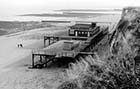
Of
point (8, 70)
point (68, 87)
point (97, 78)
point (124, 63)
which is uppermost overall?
point (124, 63)

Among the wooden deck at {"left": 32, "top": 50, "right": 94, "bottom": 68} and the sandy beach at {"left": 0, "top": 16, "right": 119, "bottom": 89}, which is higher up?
the wooden deck at {"left": 32, "top": 50, "right": 94, "bottom": 68}

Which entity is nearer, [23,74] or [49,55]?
[23,74]

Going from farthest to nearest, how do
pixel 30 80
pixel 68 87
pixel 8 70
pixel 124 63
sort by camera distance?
pixel 8 70, pixel 30 80, pixel 68 87, pixel 124 63

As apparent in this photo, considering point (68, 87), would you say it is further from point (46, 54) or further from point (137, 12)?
point (46, 54)

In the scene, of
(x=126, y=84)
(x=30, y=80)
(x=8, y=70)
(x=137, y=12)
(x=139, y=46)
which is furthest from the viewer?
(x=8, y=70)

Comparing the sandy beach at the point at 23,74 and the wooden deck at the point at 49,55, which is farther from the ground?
the wooden deck at the point at 49,55

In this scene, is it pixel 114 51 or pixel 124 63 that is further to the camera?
pixel 114 51

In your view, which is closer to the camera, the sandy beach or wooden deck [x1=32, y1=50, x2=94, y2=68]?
the sandy beach

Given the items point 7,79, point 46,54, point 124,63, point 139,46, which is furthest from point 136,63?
point 46,54

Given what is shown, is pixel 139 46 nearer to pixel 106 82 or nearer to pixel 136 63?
pixel 136 63

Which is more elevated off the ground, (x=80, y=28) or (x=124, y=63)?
(x=124, y=63)

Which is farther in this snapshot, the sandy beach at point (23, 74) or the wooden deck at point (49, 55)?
the wooden deck at point (49, 55)

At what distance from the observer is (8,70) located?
2842cm

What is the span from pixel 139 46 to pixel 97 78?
137 inches
